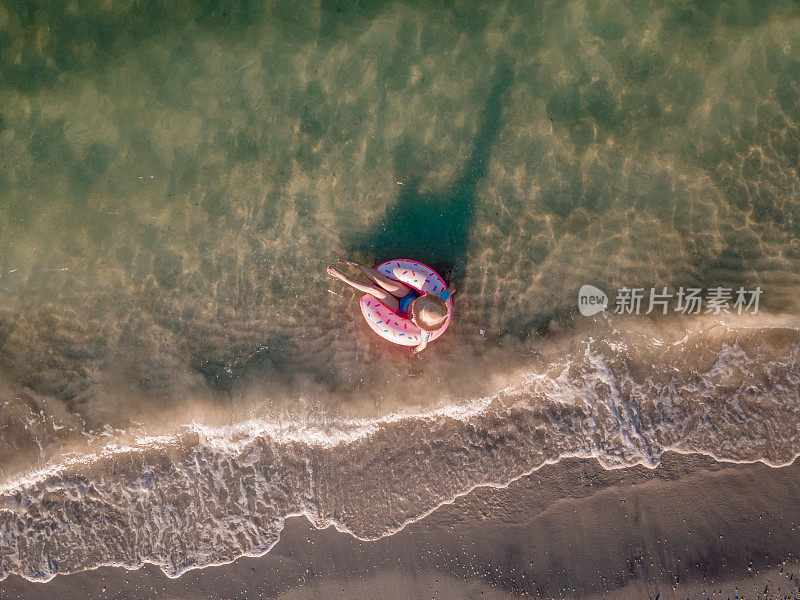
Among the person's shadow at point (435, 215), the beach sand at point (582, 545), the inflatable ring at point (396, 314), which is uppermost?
the person's shadow at point (435, 215)

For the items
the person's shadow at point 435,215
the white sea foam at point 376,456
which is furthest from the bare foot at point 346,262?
the white sea foam at point 376,456

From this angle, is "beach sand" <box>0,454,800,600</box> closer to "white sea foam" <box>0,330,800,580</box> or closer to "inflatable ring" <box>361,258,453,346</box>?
"white sea foam" <box>0,330,800,580</box>

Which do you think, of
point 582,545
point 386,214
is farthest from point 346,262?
point 582,545

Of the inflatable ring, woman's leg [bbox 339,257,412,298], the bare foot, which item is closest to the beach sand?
the inflatable ring

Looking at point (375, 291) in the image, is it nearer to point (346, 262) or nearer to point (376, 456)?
point (346, 262)

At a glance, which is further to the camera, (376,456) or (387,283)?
(376,456)

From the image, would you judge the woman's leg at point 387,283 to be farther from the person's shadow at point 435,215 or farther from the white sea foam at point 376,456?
the white sea foam at point 376,456
